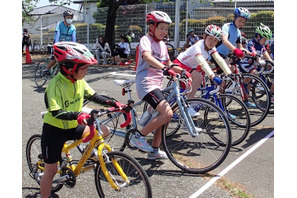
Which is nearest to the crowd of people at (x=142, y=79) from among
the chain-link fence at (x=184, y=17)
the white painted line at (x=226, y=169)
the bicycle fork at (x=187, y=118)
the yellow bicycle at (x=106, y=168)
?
the bicycle fork at (x=187, y=118)

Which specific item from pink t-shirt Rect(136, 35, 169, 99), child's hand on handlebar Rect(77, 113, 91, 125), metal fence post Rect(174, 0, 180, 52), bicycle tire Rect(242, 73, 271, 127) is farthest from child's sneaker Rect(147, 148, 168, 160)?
metal fence post Rect(174, 0, 180, 52)

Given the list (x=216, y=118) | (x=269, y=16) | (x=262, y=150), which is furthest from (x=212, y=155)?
(x=269, y=16)

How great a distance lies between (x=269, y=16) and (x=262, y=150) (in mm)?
11907

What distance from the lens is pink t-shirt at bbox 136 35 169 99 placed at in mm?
4766

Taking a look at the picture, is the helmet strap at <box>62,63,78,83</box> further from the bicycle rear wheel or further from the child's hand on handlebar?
the bicycle rear wheel

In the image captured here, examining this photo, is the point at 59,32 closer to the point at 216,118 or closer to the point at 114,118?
the point at 114,118

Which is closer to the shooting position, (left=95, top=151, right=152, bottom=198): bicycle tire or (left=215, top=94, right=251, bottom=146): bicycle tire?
(left=95, top=151, right=152, bottom=198): bicycle tire

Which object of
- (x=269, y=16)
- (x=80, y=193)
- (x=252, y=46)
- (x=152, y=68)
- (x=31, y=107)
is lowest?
(x=80, y=193)

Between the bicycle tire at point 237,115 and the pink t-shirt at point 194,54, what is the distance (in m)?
0.77

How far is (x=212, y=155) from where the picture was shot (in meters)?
5.03

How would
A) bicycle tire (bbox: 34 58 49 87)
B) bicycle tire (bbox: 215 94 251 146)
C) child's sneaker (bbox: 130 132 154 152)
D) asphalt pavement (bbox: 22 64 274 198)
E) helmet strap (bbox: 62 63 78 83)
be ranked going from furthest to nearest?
1. bicycle tire (bbox: 34 58 49 87)
2. bicycle tire (bbox: 215 94 251 146)
3. child's sneaker (bbox: 130 132 154 152)
4. asphalt pavement (bbox: 22 64 274 198)
5. helmet strap (bbox: 62 63 78 83)

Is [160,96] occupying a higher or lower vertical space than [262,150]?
higher

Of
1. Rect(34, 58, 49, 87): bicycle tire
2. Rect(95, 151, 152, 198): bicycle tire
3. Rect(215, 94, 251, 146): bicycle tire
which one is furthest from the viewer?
Rect(34, 58, 49, 87): bicycle tire

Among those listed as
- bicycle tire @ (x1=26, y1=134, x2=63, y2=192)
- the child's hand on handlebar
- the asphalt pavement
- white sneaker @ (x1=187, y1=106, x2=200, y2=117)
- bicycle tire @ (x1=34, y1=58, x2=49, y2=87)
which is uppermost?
bicycle tire @ (x1=34, y1=58, x2=49, y2=87)
